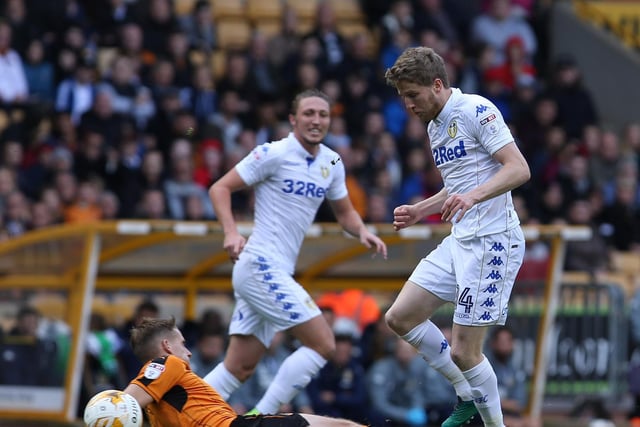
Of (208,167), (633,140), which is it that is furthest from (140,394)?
(633,140)

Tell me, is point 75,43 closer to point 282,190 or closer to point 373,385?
point 373,385

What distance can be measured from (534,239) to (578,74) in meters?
6.60

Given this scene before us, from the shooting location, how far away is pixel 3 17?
18.3 m

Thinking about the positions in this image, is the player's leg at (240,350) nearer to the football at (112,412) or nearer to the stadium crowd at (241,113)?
the football at (112,412)

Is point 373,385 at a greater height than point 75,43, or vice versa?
point 75,43

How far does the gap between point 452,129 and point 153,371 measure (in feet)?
7.84

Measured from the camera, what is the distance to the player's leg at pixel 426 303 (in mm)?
9180

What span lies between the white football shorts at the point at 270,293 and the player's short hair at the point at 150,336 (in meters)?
1.31

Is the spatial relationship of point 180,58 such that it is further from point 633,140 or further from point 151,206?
point 633,140

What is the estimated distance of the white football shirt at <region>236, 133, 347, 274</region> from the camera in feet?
34.0

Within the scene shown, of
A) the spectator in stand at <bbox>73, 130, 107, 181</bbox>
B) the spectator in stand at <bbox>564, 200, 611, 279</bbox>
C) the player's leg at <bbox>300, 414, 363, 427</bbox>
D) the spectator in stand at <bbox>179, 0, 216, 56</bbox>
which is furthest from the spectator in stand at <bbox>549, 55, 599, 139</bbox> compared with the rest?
the player's leg at <bbox>300, 414, 363, 427</bbox>

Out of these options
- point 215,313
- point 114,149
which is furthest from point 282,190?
point 114,149

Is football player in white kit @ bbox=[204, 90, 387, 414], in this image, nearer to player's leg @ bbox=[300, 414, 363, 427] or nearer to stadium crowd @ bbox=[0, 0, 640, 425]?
player's leg @ bbox=[300, 414, 363, 427]

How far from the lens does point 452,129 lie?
8961 millimetres
